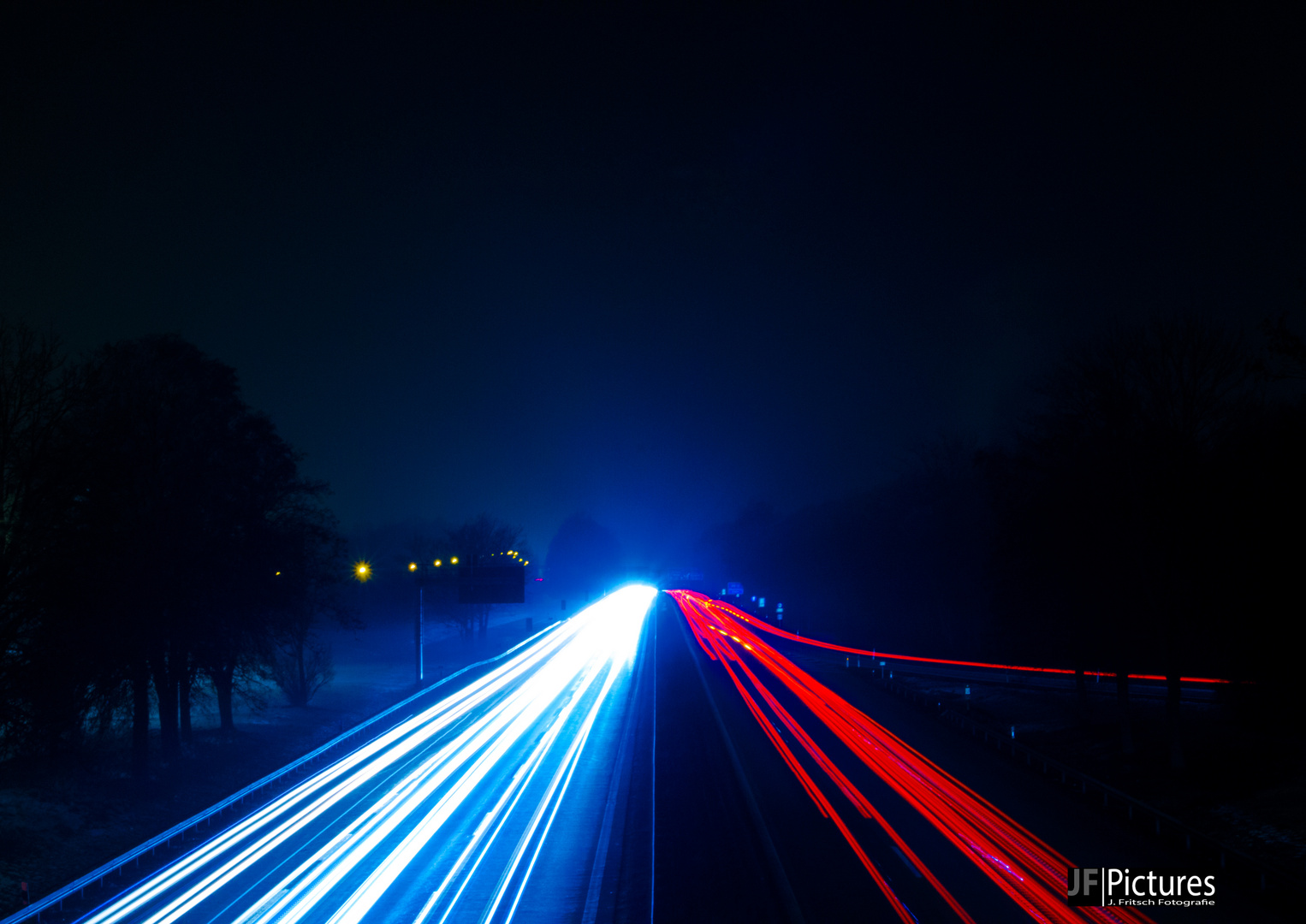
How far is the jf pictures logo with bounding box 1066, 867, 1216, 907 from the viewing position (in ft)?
40.0

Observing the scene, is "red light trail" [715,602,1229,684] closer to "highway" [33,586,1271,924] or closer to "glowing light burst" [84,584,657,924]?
"highway" [33,586,1271,924]

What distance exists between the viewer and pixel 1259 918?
11461 mm

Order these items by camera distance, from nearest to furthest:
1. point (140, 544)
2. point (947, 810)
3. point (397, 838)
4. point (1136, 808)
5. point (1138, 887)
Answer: point (1138, 887)
point (397, 838)
point (1136, 808)
point (947, 810)
point (140, 544)

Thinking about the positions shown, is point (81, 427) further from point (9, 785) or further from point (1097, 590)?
point (1097, 590)

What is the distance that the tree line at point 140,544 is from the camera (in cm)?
1612

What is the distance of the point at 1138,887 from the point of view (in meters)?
12.7

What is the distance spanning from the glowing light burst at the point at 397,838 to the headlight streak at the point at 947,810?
6.38 meters

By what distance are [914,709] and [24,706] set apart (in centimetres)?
2673

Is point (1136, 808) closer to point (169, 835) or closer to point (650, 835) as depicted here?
point (650, 835)

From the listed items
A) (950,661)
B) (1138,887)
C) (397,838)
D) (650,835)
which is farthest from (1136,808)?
(950,661)

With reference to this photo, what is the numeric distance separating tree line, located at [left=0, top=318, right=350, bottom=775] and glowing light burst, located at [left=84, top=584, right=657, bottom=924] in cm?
493

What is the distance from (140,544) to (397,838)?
11418mm

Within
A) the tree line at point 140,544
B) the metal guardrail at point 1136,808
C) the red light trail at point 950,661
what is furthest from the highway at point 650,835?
the red light trail at point 950,661

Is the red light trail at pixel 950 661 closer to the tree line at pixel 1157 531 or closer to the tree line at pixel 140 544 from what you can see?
the tree line at pixel 1157 531
